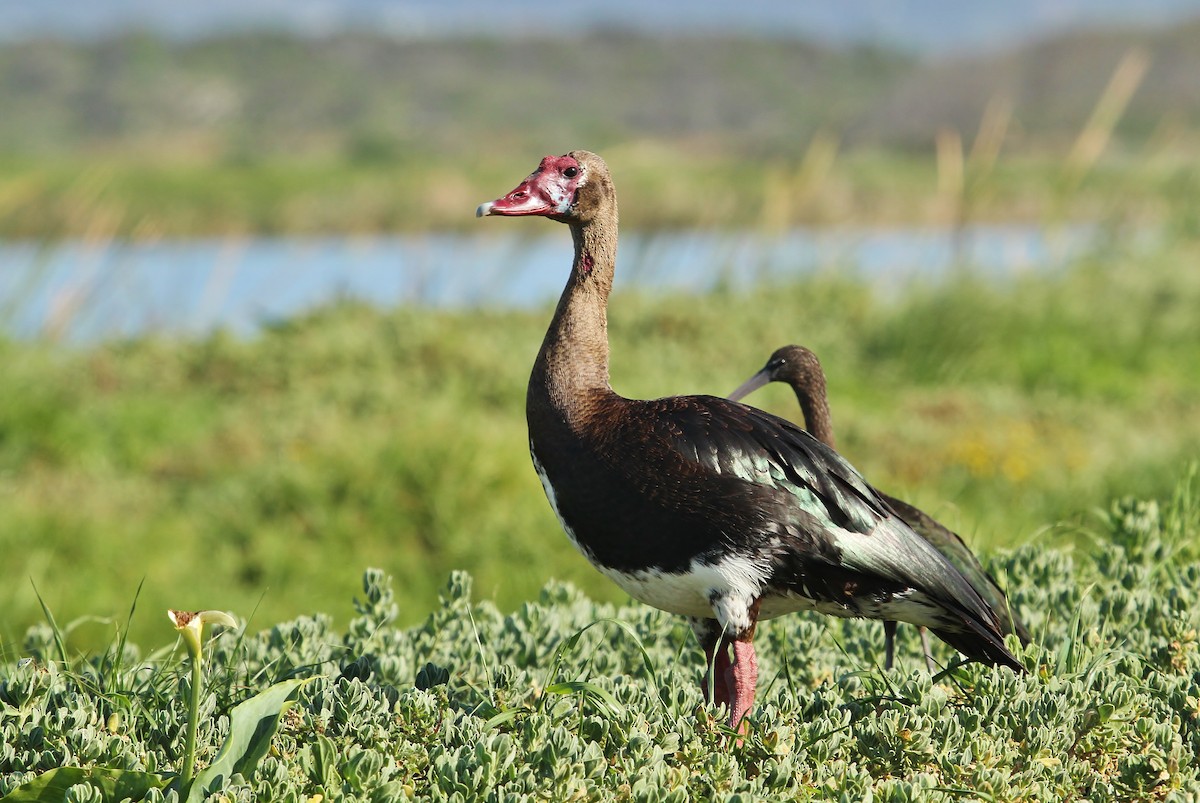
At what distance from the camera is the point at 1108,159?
1157 inches

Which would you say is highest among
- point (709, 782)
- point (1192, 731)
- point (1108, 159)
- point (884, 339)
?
point (1108, 159)

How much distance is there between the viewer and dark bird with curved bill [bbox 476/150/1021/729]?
307 cm

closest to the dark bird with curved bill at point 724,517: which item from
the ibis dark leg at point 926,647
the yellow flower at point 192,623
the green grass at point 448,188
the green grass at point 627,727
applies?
the green grass at point 627,727

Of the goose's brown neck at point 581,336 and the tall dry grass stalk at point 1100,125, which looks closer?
the goose's brown neck at point 581,336

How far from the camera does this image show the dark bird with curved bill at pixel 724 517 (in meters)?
3.07

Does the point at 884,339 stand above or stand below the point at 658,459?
above

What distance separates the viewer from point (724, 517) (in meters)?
3.06

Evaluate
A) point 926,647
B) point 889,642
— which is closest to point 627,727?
point 889,642

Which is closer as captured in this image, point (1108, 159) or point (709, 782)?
point (709, 782)

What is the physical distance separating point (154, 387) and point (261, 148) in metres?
38.0

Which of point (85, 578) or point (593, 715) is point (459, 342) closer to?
point (85, 578)

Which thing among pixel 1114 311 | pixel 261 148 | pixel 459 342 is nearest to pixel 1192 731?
Answer: pixel 459 342

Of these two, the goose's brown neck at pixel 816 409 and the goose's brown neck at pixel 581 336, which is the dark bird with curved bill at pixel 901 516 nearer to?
the goose's brown neck at pixel 816 409

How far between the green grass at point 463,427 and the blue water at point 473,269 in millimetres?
336
